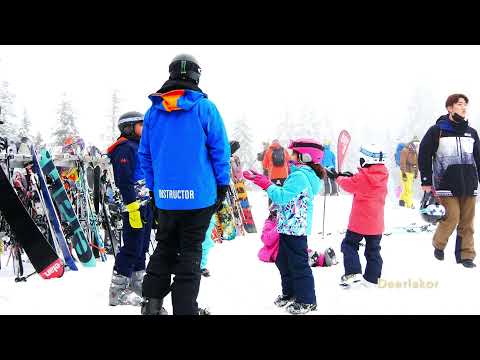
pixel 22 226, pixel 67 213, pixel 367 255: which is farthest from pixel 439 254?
pixel 22 226

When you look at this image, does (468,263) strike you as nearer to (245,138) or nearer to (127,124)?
(127,124)

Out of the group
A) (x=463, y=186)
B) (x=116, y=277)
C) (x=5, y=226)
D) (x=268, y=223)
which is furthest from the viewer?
(x=268, y=223)

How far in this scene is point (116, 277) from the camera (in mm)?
4055

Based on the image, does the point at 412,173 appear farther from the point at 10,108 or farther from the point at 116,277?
the point at 10,108

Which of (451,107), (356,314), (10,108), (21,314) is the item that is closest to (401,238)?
(451,107)

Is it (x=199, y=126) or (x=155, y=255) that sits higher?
(x=199, y=126)

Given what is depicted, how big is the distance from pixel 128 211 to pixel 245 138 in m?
34.7

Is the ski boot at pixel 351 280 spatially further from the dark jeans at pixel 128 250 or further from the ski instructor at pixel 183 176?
the dark jeans at pixel 128 250

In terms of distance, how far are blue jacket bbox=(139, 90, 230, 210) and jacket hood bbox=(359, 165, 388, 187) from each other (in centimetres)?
217

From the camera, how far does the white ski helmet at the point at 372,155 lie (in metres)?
4.63

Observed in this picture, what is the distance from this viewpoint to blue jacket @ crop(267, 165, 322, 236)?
376cm

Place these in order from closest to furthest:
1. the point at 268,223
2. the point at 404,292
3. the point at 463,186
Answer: the point at 404,292 → the point at 463,186 → the point at 268,223

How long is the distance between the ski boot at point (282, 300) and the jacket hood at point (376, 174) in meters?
1.62
